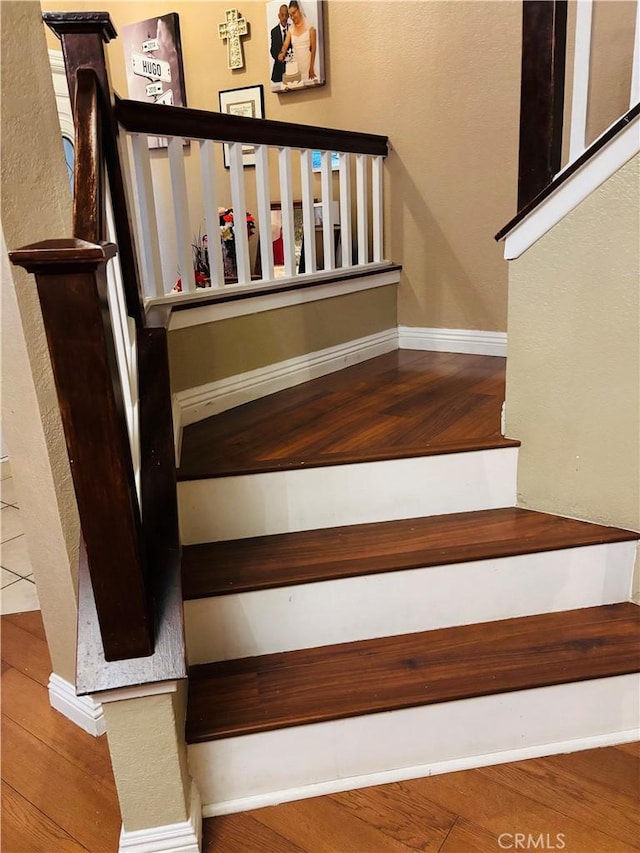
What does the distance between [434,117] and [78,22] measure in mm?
1758

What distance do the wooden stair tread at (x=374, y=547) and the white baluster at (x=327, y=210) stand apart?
4.53 feet

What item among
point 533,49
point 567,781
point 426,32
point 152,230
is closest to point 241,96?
point 426,32

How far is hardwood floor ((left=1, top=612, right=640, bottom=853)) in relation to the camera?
127cm

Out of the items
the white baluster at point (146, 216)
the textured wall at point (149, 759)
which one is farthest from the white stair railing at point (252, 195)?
the textured wall at point (149, 759)

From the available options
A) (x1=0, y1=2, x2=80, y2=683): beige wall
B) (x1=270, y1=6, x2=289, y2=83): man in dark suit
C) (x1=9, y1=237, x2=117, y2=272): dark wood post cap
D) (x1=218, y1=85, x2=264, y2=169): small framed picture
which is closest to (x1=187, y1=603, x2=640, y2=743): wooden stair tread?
(x1=0, y1=2, x2=80, y2=683): beige wall

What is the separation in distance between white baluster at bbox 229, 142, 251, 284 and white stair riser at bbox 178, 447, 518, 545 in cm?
92

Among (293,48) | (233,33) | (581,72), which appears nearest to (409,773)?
(581,72)

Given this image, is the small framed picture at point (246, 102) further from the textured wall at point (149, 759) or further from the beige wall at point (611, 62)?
the textured wall at point (149, 759)

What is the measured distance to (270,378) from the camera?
246 cm

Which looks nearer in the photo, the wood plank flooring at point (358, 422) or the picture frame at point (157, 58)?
the wood plank flooring at point (358, 422)

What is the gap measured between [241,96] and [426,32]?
107cm

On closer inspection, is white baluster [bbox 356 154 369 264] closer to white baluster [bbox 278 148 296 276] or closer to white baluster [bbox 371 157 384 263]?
white baluster [bbox 371 157 384 263]

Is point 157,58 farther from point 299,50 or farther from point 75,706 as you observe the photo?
point 75,706

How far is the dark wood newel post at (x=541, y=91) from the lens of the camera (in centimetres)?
154
